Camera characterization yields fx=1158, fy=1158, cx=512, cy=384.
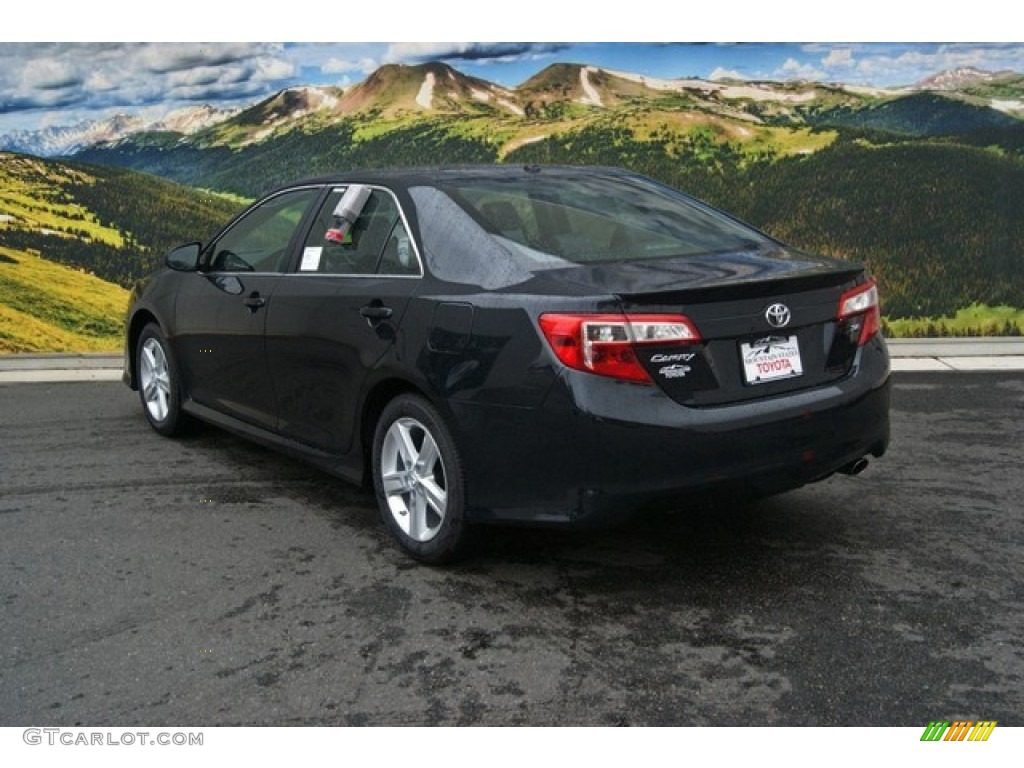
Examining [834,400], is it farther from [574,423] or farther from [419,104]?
[419,104]

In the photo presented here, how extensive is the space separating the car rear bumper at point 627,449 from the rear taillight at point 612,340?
0.04 m

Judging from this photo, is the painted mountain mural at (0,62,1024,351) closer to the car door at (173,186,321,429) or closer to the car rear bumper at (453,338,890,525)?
the car door at (173,186,321,429)

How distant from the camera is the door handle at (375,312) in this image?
439 centimetres

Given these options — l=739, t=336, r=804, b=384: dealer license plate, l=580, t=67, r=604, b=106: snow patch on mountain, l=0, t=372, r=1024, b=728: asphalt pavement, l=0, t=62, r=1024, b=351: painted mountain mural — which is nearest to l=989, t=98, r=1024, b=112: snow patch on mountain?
l=0, t=62, r=1024, b=351: painted mountain mural

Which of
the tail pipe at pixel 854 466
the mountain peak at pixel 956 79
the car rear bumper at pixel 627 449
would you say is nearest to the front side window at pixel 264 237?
the car rear bumper at pixel 627 449

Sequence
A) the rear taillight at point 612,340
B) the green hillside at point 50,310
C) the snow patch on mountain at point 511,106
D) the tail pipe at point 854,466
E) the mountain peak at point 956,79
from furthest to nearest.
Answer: the snow patch on mountain at point 511,106
the mountain peak at point 956,79
the green hillside at point 50,310
the tail pipe at point 854,466
the rear taillight at point 612,340

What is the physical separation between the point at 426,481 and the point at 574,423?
0.83 metres

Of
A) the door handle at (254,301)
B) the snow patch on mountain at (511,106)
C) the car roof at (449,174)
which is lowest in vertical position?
the door handle at (254,301)

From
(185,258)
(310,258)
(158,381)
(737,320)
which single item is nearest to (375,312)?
(310,258)

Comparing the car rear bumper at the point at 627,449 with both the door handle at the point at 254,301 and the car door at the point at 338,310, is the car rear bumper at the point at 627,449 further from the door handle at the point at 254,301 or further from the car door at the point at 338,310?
the door handle at the point at 254,301

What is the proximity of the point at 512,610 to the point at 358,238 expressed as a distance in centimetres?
179

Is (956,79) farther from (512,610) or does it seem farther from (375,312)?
(512,610)

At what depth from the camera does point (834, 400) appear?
4043 mm

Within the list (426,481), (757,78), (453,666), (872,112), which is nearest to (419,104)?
(757,78)
